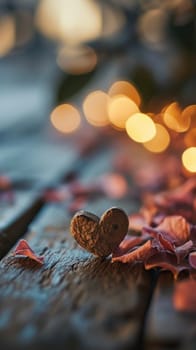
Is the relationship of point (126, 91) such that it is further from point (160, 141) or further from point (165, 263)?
point (165, 263)

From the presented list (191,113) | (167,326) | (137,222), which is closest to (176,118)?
(191,113)

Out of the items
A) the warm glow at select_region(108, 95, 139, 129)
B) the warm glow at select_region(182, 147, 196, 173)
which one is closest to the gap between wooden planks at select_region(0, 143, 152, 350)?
the warm glow at select_region(182, 147, 196, 173)

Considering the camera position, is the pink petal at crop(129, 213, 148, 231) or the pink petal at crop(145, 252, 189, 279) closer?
the pink petal at crop(145, 252, 189, 279)

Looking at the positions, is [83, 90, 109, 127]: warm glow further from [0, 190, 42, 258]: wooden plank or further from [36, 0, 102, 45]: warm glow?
[0, 190, 42, 258]: wooden plank

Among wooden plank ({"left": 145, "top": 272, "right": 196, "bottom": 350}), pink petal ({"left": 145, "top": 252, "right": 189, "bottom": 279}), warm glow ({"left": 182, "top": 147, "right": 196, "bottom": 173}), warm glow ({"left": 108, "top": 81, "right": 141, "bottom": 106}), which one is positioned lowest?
wooden plank ({"left": 145, "top": 272, "right": 196, "bottom": 350})

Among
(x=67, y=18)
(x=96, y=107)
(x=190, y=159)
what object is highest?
(x=67, y=18)

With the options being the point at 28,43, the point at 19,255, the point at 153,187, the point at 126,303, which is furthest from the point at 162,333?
the point at 28,43

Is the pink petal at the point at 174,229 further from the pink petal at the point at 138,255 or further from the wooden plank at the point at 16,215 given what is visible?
the wooden plank at the point at 16,215
